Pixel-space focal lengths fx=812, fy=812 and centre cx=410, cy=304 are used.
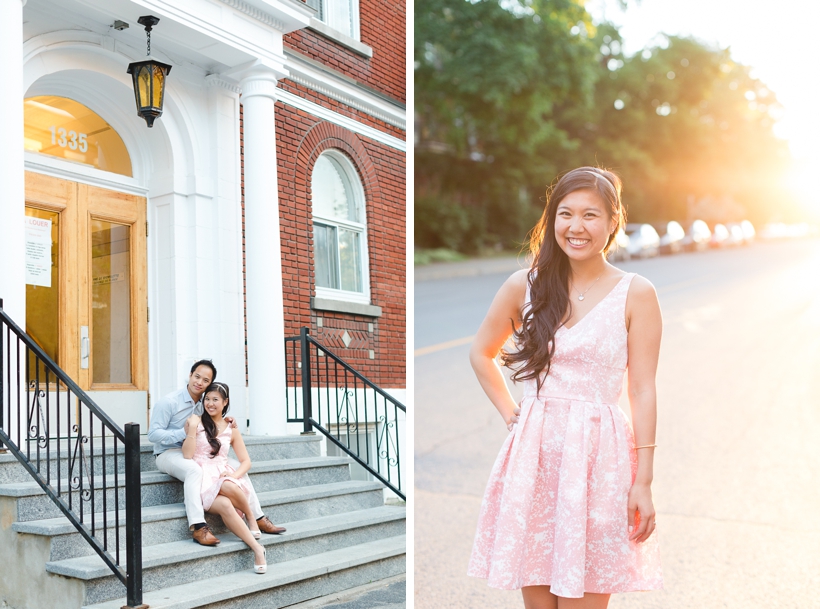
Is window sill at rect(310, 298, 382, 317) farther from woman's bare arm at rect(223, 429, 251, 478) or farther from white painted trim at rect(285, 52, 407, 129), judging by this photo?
white painted trim at rect(285, 52, 407, 129)

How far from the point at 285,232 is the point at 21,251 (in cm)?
175

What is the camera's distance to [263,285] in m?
5.34

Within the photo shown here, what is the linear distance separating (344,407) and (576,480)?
3.37 metres

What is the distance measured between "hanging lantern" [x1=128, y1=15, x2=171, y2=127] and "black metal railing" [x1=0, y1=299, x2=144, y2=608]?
171 centimetres

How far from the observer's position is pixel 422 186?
16.8 m

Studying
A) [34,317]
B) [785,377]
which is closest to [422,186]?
[785,377]

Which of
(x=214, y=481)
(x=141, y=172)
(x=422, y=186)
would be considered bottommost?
(x=214, y=481)

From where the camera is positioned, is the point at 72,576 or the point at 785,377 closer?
the point at 72,576

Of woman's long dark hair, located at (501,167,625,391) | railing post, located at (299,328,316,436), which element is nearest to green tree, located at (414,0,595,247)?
railing post, located at (299,328,316,436)

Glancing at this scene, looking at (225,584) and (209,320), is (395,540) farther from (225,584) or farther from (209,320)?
(209,320)

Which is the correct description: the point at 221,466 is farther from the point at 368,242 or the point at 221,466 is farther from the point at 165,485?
the point at 368,242

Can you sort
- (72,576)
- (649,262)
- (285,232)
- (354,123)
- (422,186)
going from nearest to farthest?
(72,576) < (354,123) < (285,232) < (422,186) < (649,262)

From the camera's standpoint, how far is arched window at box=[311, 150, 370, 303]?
15.4ft

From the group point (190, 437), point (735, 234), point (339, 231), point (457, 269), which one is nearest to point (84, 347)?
point (190, 437)
